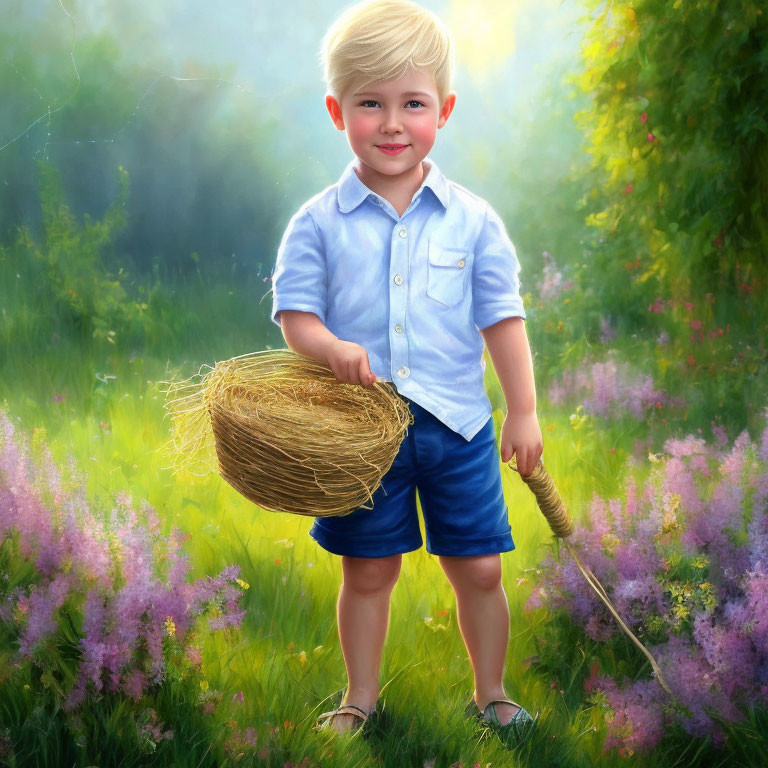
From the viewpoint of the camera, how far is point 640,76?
4.61 m

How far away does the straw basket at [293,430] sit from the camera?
2592 mm

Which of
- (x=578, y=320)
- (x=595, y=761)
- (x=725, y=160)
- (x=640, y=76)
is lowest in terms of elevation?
(x=595, y=761)

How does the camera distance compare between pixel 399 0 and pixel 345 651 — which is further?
pixel 345 651

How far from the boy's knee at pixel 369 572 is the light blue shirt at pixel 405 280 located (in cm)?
49

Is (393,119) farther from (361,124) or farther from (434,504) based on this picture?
(434,504)

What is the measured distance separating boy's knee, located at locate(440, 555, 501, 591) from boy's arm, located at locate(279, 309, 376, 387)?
0.69m

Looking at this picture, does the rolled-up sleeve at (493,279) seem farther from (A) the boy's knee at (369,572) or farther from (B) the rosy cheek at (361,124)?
(A) the boy's knee at (369,572)

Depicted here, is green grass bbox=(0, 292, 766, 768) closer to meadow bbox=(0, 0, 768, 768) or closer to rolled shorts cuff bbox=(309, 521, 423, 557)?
meadow bbox=(0, 0, 768, 768)

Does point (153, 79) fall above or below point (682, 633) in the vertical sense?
above

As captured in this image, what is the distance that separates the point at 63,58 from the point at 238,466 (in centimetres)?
413

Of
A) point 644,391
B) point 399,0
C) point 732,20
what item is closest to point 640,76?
point 732,20

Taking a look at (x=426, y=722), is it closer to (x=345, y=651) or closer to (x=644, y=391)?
(x=345, y=651)

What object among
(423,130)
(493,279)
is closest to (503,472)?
(493,279)

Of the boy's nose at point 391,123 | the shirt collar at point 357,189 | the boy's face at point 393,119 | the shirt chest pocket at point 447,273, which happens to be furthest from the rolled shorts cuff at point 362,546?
the boy's nose at point 391,123
